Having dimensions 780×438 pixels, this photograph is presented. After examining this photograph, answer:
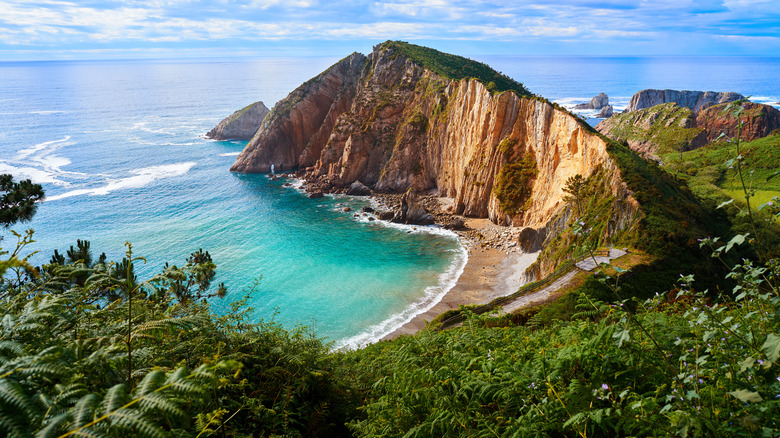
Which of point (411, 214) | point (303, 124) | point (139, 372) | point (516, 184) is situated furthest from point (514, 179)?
point (303, 124)

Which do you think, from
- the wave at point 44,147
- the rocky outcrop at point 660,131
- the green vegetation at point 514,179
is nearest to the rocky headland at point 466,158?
the green vegetation at point 514,179

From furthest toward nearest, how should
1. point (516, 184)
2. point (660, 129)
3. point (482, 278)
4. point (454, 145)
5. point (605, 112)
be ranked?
point (605, 112)
point (660, 129)
point (454, 145)
point (516, 184)
point (482, 278)

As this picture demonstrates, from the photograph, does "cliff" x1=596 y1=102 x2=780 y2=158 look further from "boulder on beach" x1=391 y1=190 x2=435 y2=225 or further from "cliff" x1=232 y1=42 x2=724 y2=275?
"boulder on beach" x1=391 y1=190 x2=435 y2=225

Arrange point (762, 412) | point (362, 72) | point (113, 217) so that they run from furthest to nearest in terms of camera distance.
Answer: point (362, 72) → point (113, 217) → point (762, 412)

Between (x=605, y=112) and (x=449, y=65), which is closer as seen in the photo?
(x=449, y=65)

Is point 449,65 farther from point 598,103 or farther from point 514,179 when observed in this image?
point 598,103

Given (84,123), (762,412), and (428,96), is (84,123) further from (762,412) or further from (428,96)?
(762,412)

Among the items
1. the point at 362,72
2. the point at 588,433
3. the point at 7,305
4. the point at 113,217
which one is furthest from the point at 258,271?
the point at 362,72
